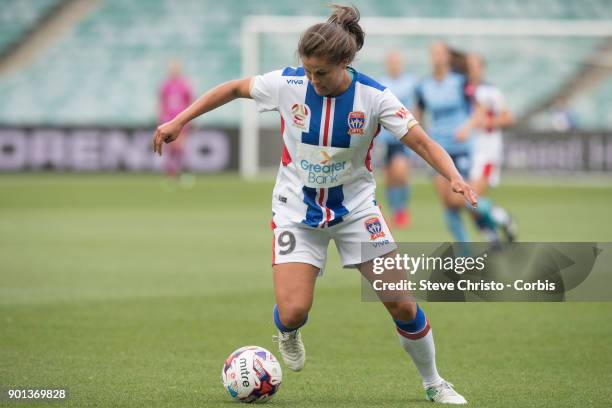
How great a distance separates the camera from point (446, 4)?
111 feet

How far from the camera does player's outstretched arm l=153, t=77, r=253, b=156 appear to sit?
5.88 m

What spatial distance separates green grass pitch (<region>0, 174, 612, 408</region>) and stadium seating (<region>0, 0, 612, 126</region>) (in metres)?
15.8

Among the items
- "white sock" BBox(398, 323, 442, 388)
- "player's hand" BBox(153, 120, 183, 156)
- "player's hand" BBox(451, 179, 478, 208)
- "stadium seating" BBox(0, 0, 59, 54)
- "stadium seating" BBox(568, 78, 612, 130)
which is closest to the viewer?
"player's hand" BBox(451, 179, 478, 208)

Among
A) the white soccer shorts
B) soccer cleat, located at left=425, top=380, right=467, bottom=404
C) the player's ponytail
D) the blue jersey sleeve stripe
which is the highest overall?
the player's ponytail

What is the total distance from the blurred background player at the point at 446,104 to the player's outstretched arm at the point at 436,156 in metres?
7.09

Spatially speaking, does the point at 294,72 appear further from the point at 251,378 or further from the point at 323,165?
the point at 251,378

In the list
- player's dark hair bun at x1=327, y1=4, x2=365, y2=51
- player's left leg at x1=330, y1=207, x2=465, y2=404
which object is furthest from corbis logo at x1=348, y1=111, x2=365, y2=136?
player's left leg at x1=330, y1=207, x2=465, y2=404

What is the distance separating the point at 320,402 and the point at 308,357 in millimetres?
1424

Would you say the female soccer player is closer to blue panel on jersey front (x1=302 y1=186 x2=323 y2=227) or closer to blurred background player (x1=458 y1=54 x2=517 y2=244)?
blue panel on jersey front (x1=302 y1=186 x2=323 y2=227)

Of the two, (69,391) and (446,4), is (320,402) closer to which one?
(69,391)

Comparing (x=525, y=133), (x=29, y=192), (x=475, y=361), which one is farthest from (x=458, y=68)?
(x=525, y=133)

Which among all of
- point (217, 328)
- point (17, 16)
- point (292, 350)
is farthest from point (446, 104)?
point (17, 16)

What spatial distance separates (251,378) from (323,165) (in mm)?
1165

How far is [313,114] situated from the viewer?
5.96 meters
